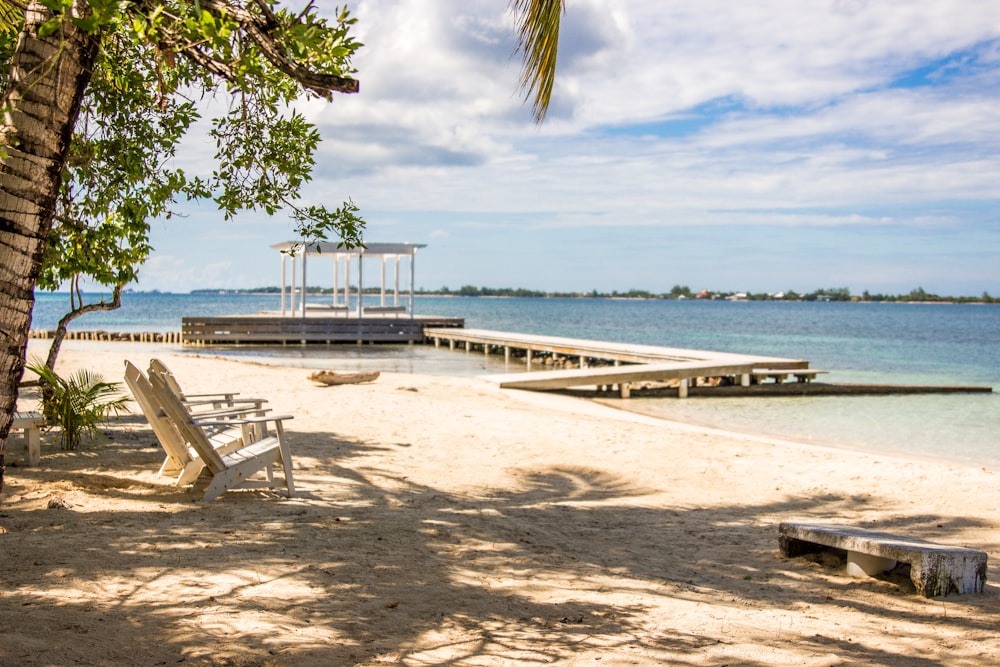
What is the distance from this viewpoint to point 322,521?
194 inches

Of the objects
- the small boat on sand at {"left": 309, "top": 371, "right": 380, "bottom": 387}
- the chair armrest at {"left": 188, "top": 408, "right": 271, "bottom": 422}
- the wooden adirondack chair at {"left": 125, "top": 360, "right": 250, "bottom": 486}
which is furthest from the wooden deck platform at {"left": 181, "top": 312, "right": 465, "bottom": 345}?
the wooden adirondack chair at {"left": 125, "top": 360, "right": 250, "bottom": 486}

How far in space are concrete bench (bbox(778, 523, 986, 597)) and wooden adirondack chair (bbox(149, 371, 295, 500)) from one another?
3.39m

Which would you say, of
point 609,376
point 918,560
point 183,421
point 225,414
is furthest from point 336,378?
point 918,560

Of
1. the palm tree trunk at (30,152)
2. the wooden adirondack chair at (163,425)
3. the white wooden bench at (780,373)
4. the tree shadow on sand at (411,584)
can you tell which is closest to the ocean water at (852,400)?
the white wooden bench at (780,373)

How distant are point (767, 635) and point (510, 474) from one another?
3.80 m

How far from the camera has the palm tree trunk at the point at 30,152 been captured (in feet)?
9.83

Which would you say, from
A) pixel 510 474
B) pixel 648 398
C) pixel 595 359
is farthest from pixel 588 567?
pixel 595 359

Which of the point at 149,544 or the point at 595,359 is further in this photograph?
the point at 595,359

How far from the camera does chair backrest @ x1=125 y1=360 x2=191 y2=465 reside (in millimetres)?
5141

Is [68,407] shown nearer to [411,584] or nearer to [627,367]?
[411,584]

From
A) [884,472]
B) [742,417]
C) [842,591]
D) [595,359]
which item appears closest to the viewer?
[842,591]

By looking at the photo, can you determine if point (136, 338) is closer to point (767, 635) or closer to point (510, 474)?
point (510, 474)

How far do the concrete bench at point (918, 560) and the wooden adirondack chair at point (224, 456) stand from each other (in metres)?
3.39

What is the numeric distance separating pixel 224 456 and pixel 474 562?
2.03 metres
